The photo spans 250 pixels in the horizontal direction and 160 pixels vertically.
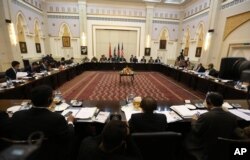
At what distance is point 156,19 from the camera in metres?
12.7

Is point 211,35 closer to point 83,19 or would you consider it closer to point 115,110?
point 115,110

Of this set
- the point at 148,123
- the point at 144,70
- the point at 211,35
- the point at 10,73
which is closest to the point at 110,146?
the point at 148,123

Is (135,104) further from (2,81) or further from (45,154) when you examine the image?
(2,81)

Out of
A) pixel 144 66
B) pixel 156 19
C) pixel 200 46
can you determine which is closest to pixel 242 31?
pixel 200 46

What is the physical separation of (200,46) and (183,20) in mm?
3910

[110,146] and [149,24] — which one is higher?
[149,24]

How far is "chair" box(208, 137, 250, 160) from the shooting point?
3.93ft

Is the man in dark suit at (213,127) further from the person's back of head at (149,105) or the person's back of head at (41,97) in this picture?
the person's back of head at (41,97)

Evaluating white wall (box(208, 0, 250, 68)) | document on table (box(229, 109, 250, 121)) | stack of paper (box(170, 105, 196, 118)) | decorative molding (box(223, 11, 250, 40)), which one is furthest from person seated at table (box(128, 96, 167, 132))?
decorative molding (box(223, 11, 250, 40))

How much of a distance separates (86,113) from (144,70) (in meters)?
9.91

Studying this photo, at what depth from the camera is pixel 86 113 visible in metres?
2.01

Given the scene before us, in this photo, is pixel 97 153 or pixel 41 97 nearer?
pixel 97 153

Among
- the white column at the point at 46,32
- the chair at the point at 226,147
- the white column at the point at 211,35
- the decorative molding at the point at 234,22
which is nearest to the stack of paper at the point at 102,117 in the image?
the chair at the point at 226,147

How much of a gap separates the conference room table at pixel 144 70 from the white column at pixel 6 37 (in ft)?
9.93
